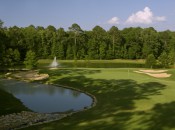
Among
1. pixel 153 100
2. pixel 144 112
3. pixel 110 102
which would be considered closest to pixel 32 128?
pixel 144 112

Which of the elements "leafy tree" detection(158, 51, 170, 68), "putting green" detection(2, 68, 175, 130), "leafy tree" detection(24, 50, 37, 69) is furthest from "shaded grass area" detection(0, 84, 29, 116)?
"leafy tree" detection(158, 51, 170, 68)

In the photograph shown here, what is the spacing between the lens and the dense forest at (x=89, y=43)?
100387 mm

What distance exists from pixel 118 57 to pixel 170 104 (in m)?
84.9

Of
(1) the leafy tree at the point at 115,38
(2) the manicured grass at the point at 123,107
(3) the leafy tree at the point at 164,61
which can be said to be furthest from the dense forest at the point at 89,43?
(2) the manicured grass at the point at 123,107

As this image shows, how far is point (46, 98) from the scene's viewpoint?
29.1 m

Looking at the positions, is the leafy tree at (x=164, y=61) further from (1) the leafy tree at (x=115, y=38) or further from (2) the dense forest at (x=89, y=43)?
(1) the leafy tree at (x=115, y=38)

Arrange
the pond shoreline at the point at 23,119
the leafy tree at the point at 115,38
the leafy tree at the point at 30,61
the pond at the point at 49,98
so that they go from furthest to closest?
the leafy tree at the point at 115,38 < the leafy tree at the point at 30,61 < the pond at the point at 49,98 < the pond shoreline at the point at 23,119

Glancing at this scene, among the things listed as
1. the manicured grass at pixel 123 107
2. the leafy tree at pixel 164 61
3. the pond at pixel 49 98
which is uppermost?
the leafy tree at pixel 164 61

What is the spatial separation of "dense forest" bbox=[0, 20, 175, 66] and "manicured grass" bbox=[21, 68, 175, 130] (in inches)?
2427

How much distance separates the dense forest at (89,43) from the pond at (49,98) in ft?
195

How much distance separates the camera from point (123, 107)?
22703 millimetres

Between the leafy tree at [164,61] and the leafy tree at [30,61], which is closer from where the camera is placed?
the leafy tree at [30,61]

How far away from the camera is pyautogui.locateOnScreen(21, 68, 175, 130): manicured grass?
16281 mm

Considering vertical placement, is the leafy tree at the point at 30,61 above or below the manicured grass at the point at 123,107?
above
